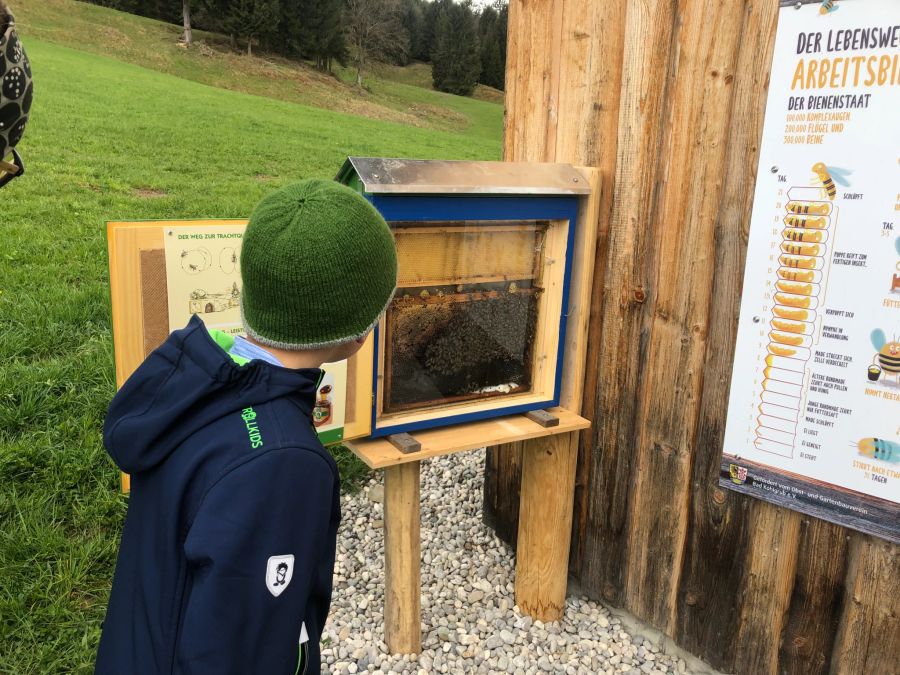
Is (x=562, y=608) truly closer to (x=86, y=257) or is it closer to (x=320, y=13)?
(x=86, y=257)

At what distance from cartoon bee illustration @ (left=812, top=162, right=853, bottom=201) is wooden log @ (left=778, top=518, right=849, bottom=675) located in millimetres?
1026

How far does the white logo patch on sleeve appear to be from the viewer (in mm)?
1226

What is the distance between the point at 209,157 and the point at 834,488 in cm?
1066

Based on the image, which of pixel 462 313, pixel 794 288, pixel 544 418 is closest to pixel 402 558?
pixel 544 418

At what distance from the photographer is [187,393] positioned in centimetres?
134

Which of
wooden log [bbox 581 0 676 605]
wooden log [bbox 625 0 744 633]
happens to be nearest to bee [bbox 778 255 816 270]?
wooden log [bbox 625 0 744 633]

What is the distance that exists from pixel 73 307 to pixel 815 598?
4676 millimetres

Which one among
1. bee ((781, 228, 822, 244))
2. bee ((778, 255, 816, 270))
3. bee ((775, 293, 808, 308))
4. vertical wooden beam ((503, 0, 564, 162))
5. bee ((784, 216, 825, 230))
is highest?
vertical wooden beam ((503, 0, 564, 162))

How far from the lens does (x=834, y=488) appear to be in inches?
89.8

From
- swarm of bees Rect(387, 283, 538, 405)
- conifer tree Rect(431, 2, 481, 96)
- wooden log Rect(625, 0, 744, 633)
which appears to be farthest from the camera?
conifer tree Rect(431, 2, 481, 96)

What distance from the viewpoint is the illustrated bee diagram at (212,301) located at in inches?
88.0

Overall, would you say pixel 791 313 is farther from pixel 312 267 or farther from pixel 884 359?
pixel 312 267

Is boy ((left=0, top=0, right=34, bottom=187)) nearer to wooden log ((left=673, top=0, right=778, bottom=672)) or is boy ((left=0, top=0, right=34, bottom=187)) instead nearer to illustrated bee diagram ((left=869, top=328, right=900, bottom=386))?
wooden log ((left=673, top=0, right=778, bottom=672))

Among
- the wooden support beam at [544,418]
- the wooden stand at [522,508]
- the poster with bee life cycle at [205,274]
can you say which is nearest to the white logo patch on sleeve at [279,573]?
the poster with bee life cycle at [205,274]
